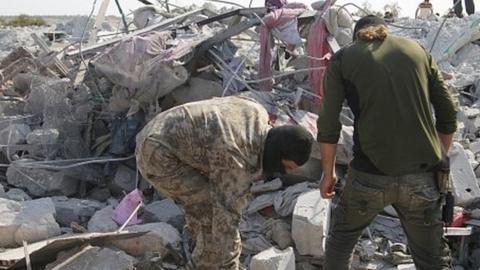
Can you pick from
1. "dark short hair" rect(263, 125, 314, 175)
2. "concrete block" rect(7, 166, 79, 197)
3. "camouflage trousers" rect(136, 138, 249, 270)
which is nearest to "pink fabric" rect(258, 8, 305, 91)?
"concrete block" rect(7, 166, 79, 197)

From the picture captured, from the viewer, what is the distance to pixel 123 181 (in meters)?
5.95

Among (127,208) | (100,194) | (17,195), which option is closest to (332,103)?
(127,208)

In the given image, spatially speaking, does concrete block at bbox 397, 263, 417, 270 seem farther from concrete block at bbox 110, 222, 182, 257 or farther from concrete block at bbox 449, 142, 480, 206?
concrete block at bbox 110, 222, 182, 257

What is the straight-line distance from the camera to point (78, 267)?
4.26 m

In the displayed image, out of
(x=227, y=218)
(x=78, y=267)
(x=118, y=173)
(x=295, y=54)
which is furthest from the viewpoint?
(x=295, y=54)

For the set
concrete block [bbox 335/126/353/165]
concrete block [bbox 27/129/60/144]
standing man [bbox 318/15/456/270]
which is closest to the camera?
standing man [bbox 318/15/456/270]

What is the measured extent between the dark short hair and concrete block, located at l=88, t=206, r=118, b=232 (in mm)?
2163

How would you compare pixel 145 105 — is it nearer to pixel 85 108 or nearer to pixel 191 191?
pixel 85 108

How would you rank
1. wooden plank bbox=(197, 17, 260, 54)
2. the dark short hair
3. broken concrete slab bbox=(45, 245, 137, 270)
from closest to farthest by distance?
the dark short hair, broken concrete slab bbox=(45, 245, 137, 270), wooden plank bbox=(197, 17, 260, 54)

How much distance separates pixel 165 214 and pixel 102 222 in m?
0.46

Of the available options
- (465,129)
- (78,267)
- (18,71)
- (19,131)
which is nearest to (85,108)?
(19,131)

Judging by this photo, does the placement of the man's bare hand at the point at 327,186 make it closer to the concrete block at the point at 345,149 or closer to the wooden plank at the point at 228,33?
the concrete block at the point at 345,149

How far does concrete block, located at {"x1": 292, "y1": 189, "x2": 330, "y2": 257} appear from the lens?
447 cm

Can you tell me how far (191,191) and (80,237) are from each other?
133 cm
